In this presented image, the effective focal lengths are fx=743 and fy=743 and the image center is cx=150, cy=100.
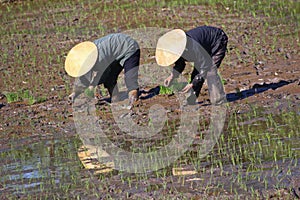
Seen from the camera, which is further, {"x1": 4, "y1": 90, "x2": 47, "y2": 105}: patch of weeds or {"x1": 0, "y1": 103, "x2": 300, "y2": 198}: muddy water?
{"x1": 4, "y1": 90, "x2": 47, "y2": 105}: patch of weeds

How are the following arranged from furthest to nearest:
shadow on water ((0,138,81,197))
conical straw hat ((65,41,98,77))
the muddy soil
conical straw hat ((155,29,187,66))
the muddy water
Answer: conical straw hat ((65,41,98,77)), conical straw hat ((155,29,187,66)), shadow on water ((0,138,81,197)), the muddy soil, the muddy water

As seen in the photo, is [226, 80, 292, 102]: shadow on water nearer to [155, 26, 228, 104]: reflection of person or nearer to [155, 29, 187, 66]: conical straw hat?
[155, 26, 228, 104]: reflection of person

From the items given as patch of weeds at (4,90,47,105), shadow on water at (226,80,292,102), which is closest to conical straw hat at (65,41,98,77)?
patch of weeds at (4,90,47,105)

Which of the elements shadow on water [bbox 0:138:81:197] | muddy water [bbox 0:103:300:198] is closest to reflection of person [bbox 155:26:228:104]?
muddy water [bbox 0:103:300:198]

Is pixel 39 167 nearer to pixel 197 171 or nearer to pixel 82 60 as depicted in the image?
pixel 197 171

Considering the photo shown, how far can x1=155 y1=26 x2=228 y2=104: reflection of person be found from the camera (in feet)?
27.8

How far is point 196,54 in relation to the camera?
8703mm

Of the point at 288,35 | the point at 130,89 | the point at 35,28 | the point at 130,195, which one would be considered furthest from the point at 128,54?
the point at 35,28

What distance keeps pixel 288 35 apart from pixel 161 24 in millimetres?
2719

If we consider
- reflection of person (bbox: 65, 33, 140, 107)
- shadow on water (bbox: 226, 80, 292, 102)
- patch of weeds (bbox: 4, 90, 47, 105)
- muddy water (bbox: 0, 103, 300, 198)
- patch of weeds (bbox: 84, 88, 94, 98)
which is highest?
reflection of person (bbox: 65, 33, 140, 107)

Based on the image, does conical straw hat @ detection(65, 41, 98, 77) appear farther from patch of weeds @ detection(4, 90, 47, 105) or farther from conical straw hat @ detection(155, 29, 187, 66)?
patch of weeds @ detection(4, 90, 47, 105)

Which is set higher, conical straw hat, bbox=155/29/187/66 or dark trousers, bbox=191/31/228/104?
conical straw hat, bbox=155/29/187/66

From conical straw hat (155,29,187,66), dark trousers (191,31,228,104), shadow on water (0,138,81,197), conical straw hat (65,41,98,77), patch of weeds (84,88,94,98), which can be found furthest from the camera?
patch of weeds (84,88,94,98)

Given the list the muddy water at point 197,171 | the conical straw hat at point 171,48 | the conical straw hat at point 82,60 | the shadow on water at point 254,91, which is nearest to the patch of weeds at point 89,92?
the conical straw hat at point 82,60
